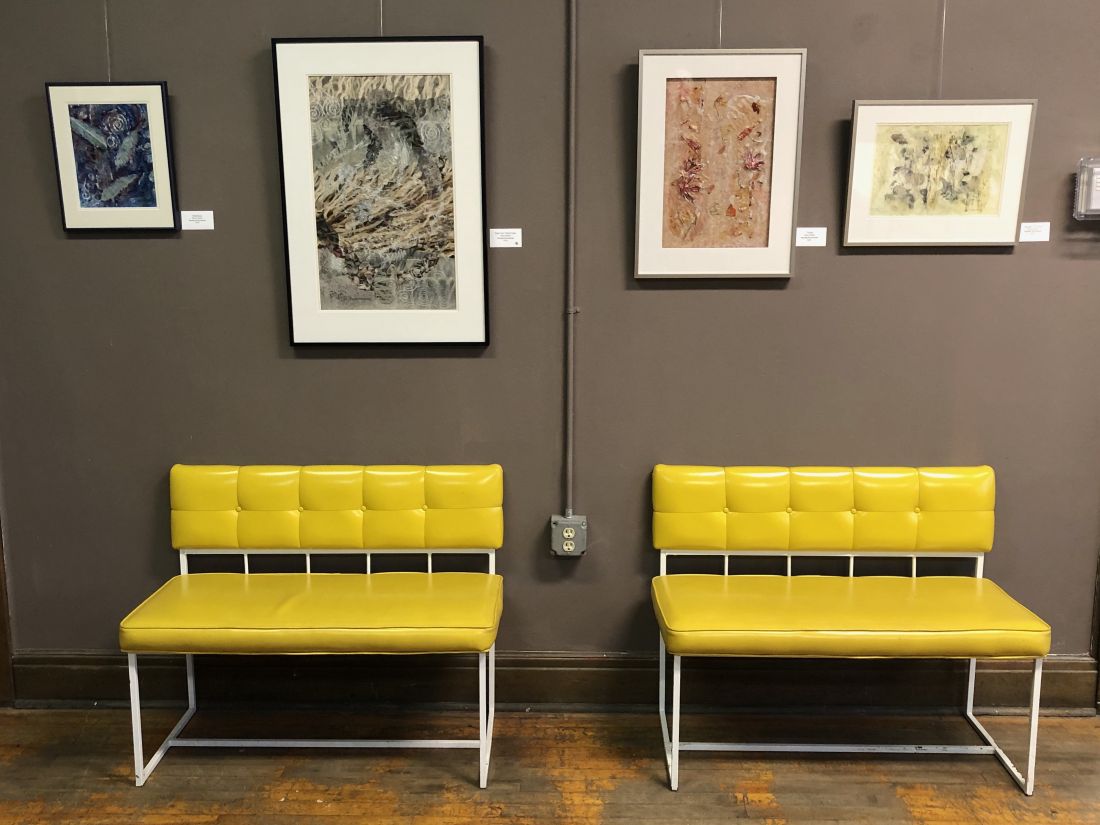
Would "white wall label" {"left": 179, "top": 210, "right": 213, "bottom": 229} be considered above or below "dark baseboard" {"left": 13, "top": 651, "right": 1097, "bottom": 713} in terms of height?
above

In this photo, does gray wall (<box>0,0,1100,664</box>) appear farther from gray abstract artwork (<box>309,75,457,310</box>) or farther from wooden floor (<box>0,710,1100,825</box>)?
wooden floor (<box>0,710,1100,825</box>)

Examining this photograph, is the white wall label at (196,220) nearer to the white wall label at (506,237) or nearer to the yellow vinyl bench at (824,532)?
the white wall label at (506,237)

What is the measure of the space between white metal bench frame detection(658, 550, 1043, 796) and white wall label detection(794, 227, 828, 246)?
102 centimetres

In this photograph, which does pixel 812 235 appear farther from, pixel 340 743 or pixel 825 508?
pixel 340 743

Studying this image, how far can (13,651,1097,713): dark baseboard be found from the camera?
256 cm

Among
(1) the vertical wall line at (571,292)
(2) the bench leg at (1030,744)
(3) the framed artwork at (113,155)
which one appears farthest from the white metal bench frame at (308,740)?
(2) the bench leg at (1030,744)

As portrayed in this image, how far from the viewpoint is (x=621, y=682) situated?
8.46 ft

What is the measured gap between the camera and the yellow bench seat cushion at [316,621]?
2.10 metres

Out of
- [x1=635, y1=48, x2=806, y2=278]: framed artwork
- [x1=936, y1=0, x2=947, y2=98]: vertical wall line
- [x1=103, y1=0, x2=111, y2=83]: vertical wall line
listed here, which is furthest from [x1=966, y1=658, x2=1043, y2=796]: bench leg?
[x1=103, y1=0, x2=111, y2=83]: vertical wall line

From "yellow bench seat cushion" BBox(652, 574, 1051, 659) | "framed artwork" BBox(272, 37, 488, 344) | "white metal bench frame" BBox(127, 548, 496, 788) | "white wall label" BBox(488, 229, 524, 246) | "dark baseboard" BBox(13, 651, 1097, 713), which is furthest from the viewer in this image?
"dark baseboard" BBox(13, 651, 1097, 713)

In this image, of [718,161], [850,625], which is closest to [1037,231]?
[718,161]

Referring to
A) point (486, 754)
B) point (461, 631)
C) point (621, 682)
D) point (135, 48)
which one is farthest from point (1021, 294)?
point (135, 48)

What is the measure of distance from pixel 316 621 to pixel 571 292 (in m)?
1.27

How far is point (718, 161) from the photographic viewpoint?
7.62ft
